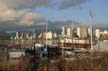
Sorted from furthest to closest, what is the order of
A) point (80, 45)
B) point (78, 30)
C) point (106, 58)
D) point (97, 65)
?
point (78, 30)
point (80, 45)
point (106, 58)
point (97, 65)

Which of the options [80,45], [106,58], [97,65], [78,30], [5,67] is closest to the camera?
[97,65]

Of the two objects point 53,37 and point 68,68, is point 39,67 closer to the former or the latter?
point 68,68

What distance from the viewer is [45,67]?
23828mm

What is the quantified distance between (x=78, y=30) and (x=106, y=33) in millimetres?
10700

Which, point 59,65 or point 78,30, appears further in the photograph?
point 78,30

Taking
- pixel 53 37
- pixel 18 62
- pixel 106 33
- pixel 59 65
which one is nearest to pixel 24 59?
pixel 18 62

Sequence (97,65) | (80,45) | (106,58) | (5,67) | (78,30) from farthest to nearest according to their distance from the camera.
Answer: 1. (78,30)
2. (80,45)
3. (5,67)
4. (106,58)
5. (97,65)

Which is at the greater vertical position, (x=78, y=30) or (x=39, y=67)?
(x=78, y=30)

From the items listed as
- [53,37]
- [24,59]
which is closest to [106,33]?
[53,37]

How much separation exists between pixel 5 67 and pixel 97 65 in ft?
29.7

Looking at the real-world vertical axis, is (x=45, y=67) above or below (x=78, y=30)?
below

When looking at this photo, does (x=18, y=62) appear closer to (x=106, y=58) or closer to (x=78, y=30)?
(x=106, y=58)

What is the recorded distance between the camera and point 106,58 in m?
24.4

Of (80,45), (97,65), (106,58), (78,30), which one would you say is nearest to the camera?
(97,65)
